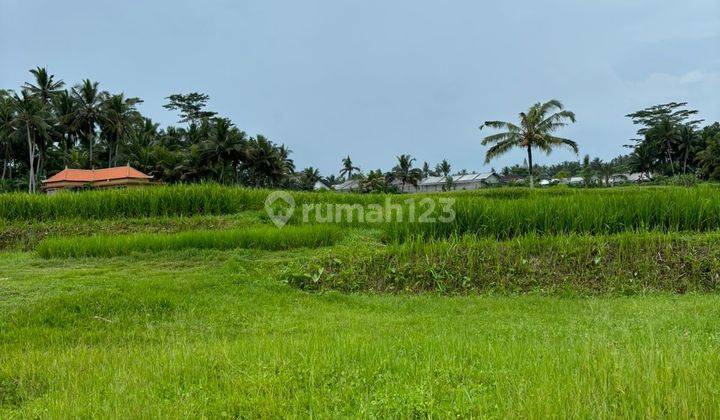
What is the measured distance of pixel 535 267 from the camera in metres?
6.96

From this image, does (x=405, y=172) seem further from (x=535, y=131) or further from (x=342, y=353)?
(x=342, y=353)

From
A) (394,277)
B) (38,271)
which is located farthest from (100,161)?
(394,277)

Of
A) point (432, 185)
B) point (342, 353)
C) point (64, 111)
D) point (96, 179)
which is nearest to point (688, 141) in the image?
point (432, 185)

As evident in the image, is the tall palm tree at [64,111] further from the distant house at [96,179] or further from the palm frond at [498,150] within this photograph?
the palm frond at [498,150]

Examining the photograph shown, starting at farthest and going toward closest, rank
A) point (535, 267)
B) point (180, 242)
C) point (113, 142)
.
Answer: point (113, 142) → point (180, 242) → point (535, 267)

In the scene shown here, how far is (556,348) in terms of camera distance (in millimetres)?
3389

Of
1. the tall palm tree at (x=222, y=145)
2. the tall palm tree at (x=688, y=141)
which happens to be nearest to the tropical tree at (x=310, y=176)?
the tall palm tree at (x=222, y=145)

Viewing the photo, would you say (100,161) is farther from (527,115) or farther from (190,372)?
(190,372)

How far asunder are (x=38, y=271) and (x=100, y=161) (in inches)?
1902

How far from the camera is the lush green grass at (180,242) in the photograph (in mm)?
9047

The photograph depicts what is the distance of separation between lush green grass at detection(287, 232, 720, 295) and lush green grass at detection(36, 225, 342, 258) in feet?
6.13

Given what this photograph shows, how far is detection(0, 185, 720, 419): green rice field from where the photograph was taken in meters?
2.60

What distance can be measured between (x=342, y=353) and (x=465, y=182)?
6103 cm

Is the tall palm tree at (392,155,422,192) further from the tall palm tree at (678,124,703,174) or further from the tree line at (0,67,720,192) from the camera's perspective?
the tall palm tree at (678,124,703,174)
